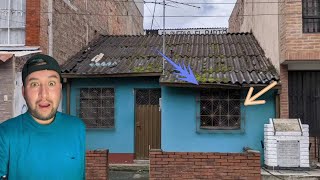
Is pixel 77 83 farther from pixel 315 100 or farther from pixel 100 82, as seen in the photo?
pixel 315 100

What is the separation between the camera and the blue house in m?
10.6

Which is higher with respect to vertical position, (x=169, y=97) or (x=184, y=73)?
(x=184, y=73)

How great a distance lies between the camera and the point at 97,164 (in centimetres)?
786

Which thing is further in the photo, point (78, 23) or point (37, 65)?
point (78, 23)

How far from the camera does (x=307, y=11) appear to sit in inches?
385

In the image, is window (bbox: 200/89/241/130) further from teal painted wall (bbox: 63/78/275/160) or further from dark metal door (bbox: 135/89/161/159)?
dark metal door (bbox: 135/89/161/159)

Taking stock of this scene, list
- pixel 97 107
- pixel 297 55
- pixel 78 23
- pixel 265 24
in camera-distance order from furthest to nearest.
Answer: pixel 78 23
pixel 265 24
pixel 97 107
pixel 297 55

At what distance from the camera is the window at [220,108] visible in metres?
10.7

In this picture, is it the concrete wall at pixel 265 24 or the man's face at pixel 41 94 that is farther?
the concrete wall at pixel 265 24

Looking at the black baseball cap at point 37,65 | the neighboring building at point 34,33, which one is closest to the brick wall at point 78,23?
the neighboring building at point 34,33

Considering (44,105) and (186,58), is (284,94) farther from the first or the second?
(44,105)

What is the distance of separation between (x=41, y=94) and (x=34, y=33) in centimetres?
897

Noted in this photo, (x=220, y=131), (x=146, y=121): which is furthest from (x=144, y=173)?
(x=220, y=131)

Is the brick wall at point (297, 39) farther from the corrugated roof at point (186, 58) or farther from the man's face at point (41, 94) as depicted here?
the man's face at point (41, 94)
